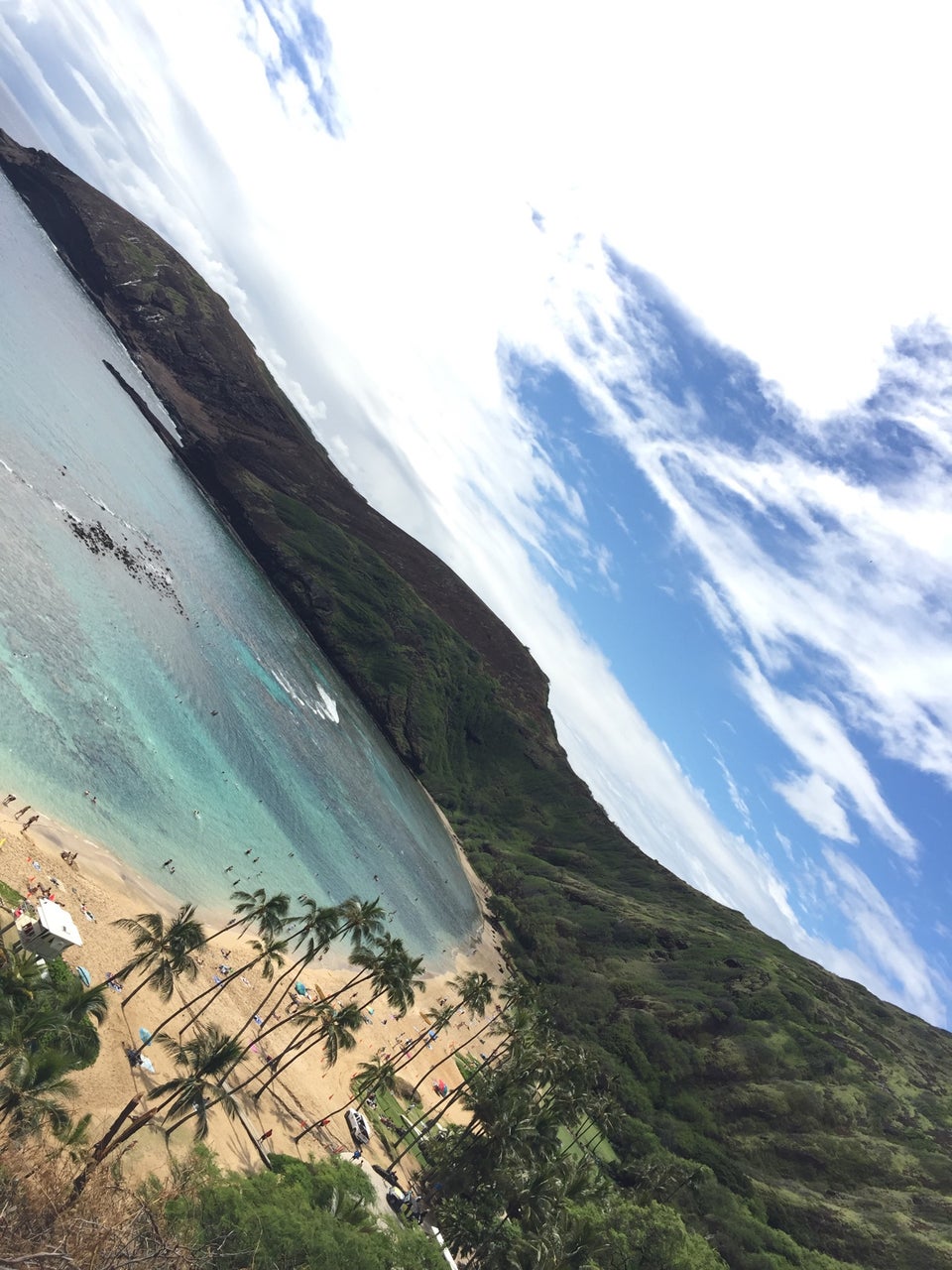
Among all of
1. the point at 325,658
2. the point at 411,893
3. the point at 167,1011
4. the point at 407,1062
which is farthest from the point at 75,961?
the point at 325,658

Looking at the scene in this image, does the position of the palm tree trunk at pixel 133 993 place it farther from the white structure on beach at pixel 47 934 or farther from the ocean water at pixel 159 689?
the ocean water at pixel 159 689

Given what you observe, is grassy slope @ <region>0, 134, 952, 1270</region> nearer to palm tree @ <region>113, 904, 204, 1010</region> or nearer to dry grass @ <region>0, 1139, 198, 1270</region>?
Answer: palm tree @ <region>113, 904, 204, 1010</region>

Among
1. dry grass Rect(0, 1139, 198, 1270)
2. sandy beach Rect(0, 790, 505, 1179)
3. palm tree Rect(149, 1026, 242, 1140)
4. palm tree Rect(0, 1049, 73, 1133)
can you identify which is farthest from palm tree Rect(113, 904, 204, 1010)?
palm tree Rect(0, 1049, 73, 1133)

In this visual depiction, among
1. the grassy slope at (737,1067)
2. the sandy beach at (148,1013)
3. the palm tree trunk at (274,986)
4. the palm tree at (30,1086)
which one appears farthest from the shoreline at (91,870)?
the grassy slope at (737,1067)

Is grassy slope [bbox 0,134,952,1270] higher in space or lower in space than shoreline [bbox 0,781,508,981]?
higher

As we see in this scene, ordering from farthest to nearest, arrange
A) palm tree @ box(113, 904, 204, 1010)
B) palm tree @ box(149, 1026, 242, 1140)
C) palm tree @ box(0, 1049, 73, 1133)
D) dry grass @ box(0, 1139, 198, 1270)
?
palm tree @ box(113, 904, 204, 1010) < palm tree @ box(149, 1026, 242, 1140) < palm tree @ box(0, 1049, 73, 1133) < dry grass @ box(0, 1139, 198, 1270)
